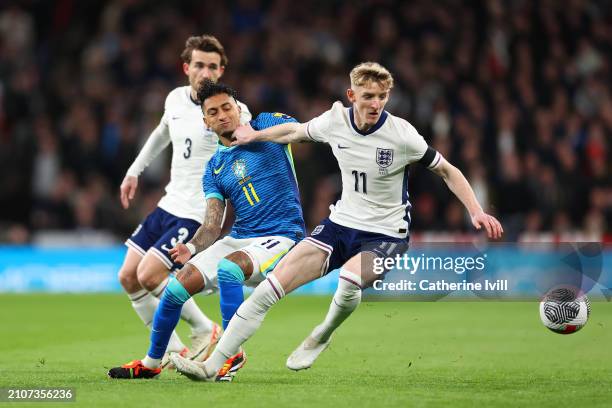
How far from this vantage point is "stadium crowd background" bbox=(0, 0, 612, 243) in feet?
52.2

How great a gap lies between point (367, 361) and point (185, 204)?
74.5 inches

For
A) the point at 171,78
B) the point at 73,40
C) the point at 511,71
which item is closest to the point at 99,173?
the point at 171,78

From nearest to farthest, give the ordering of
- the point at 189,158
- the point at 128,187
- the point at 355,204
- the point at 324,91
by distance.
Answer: the point at 355,204 < the point at 189,158 < the point at 128,187 < the point at 324,91

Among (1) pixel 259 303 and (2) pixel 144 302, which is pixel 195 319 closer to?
(2) pixel 144 302

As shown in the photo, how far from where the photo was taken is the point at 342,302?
7.99 metres

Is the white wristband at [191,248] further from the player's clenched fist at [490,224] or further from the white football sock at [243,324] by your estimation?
the player's clenched fist at [490,224]

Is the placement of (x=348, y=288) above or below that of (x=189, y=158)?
below

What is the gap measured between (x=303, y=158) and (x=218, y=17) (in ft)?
17.9

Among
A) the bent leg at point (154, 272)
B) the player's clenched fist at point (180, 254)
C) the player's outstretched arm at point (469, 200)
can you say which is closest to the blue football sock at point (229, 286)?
the player's clenched fist at point (180, 254)

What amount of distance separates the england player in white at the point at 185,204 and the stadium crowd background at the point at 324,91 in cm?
656

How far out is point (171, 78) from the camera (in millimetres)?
18875

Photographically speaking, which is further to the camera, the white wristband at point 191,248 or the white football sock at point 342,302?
the white football sock at point 342,302

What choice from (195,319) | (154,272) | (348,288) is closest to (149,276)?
(154,272)

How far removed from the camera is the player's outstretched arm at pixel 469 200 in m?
7.35
